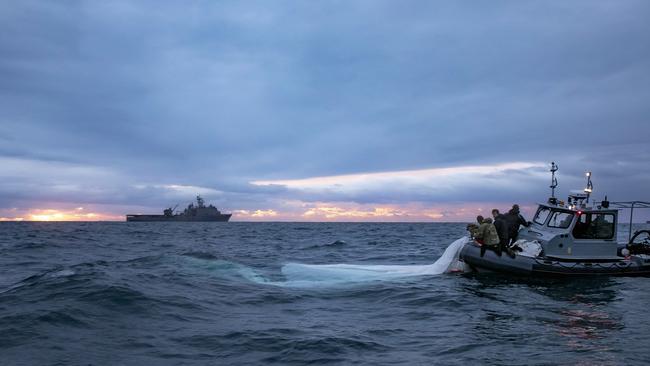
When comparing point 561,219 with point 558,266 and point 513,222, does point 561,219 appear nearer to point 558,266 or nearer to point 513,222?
point 513,222

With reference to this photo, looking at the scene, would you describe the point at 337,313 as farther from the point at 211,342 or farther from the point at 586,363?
the point at 586,363

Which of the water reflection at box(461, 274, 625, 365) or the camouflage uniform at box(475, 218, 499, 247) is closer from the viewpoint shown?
the water reflection at box(461, 274, 625, 365)

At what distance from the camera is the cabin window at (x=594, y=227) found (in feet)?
61.3

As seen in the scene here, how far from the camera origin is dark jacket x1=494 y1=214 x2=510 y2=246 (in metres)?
18.8

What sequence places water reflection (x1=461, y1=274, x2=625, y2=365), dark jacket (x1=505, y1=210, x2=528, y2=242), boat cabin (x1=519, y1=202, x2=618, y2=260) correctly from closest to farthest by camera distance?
water reflection (x1=461, y1=274, x2=625, y2=365) < boat cabin (x1=519, y1=202, x2=618, y2=260) < dark jacket (x1=505, y1=210, x2=528, y2=242)

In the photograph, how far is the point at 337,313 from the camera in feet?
40.5

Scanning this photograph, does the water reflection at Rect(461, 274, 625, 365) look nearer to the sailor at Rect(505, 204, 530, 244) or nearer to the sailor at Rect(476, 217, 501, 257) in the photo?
the sailor at Rect(476, 217, 501, 257)

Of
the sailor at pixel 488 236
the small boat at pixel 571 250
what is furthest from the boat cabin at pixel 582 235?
the sailor at pixel 488 236

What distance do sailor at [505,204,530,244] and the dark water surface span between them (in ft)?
6.96

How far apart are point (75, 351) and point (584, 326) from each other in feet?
33.9

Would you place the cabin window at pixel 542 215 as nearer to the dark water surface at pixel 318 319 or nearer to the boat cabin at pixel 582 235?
the boat cabin at pixel 582 235

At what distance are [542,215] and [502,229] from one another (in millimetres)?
2652

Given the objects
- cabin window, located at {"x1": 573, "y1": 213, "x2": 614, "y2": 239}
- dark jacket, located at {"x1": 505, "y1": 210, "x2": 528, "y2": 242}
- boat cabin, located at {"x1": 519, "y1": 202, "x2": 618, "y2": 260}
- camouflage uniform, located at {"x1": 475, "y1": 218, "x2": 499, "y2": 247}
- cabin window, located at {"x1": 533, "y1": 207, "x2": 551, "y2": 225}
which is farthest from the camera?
cabin window, located at {"x1": 533, "y1": 207, "x2": 551, "y2": 225}

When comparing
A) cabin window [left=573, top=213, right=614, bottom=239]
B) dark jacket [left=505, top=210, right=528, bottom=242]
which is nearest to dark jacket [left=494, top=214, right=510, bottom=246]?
dark jacket [left=505, top=210, right=528, bottom=242]
